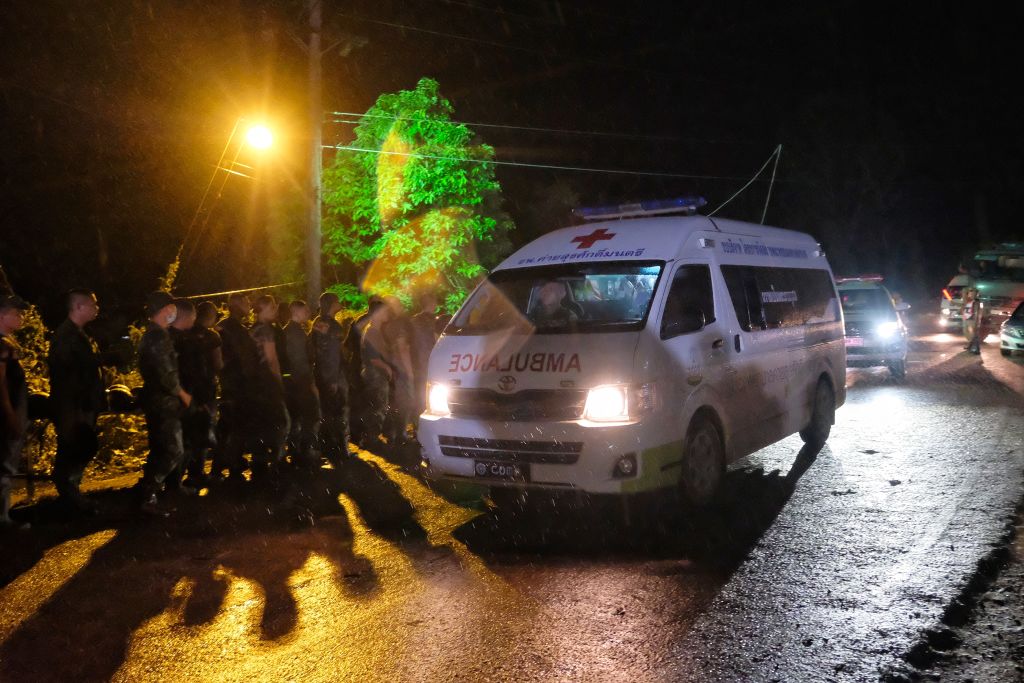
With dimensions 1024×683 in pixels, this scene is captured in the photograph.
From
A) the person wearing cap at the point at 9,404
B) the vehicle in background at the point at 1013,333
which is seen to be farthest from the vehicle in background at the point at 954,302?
the person wearing cap at the point at 9,404

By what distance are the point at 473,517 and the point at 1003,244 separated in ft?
66.8

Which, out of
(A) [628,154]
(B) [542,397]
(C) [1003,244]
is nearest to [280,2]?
(B) [542,397]

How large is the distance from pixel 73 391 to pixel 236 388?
1883mm

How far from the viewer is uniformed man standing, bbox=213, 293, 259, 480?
8.78 metres

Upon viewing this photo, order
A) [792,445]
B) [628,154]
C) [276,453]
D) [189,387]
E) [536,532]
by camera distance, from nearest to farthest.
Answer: [536,532] → [189,387] → [276,453] → [792,445] → [628,154]

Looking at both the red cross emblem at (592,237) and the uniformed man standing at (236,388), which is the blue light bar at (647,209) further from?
the uniformed man standing at (236,388)

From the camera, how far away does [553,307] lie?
7363 millimetres

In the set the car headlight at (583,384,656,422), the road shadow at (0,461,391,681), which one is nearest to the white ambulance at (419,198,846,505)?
the car headlight at (583,384,656,422)

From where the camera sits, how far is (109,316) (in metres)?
22.3

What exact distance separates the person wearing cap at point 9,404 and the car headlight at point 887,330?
1313 cm

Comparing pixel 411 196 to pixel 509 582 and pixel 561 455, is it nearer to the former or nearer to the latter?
pixel 561 455

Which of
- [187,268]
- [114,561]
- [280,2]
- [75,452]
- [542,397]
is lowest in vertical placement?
[114,561]

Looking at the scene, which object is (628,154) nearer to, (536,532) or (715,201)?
(715,201)

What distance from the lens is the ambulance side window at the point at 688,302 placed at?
22.3 ft
